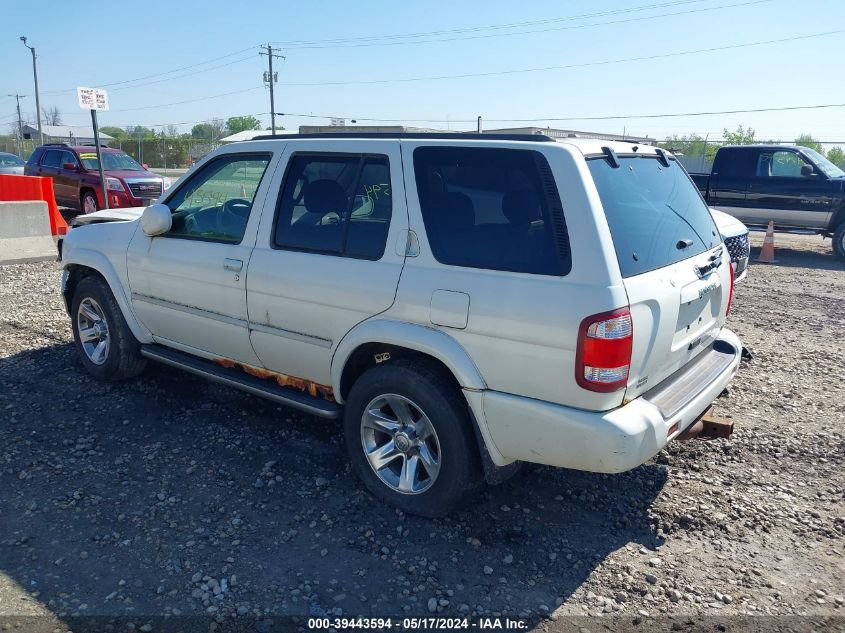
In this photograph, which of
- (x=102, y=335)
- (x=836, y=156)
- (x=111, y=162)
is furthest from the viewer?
(x=836, y=156)

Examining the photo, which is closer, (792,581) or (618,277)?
(618,277)

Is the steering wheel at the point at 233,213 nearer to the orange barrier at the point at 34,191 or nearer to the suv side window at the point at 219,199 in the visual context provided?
the suv side window at the point at 219,199

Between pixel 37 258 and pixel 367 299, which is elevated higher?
pixel 367 299

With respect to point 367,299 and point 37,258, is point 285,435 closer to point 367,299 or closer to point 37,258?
point 367,299

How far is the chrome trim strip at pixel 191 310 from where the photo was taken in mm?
4227

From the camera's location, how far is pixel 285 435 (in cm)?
455

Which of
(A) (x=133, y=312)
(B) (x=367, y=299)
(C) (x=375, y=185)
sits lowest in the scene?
(A) (x=133, y=312)

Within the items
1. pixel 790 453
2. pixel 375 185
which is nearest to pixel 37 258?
pixel 375 185

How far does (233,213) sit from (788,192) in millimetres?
12194

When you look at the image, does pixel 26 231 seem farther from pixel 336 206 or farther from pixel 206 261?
pixel 336 206

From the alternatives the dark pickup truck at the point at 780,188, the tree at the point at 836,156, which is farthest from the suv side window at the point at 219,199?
the tree at the point at 836,156

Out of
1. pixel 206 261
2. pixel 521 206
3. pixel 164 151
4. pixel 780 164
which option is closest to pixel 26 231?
pixel 206 261

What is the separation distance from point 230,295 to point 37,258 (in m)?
8.29

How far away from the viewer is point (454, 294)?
10.5 feet
